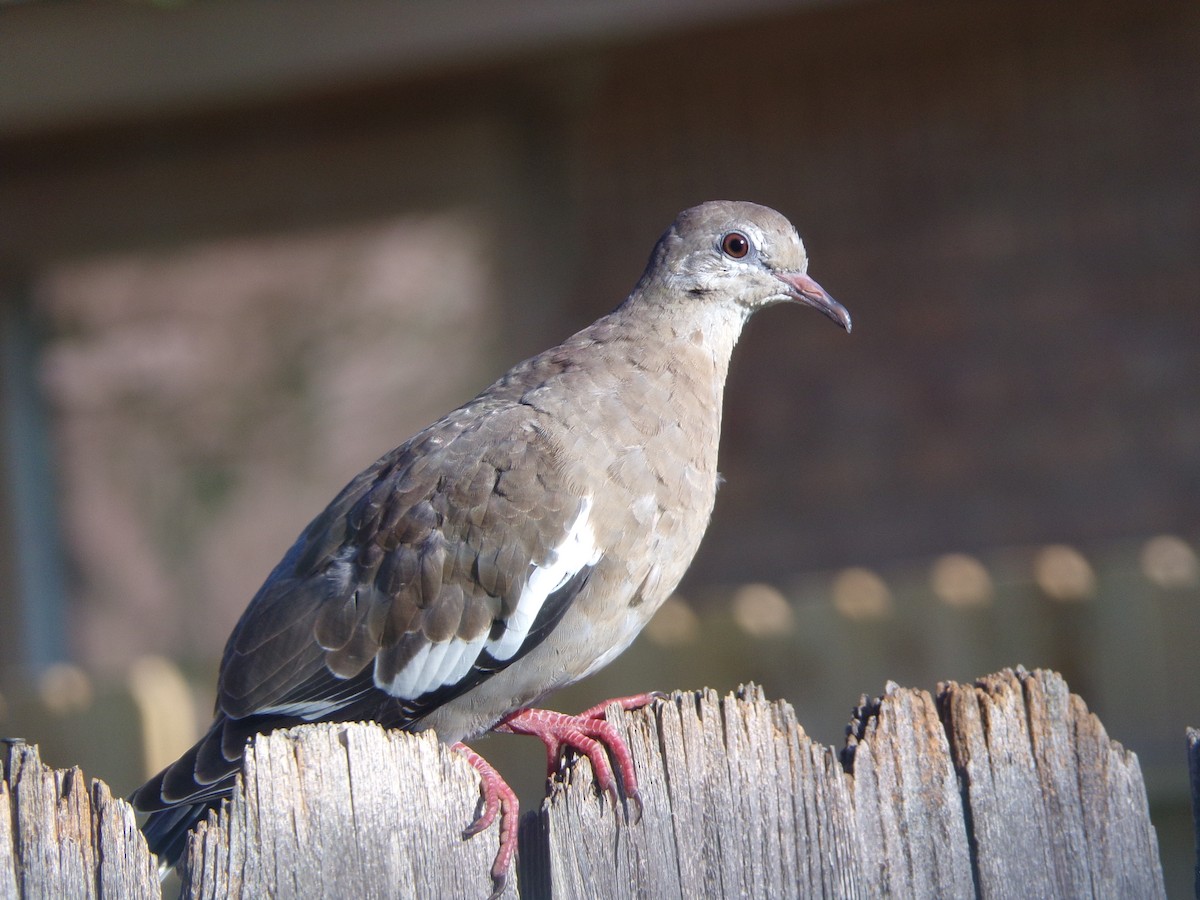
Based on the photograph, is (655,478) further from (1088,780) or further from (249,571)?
(249,571)

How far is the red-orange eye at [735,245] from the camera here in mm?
3330

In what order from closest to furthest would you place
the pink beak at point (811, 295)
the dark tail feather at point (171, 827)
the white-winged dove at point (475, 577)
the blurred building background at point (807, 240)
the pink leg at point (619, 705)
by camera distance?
the pink leg at point (619, 705) → the dark tail feather at point (171, 827) → the white-winged dove at point (475, 577) → the pink beak at point (811, 295) → the blurred building background at point (807, 240)

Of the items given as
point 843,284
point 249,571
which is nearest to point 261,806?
point 843,284

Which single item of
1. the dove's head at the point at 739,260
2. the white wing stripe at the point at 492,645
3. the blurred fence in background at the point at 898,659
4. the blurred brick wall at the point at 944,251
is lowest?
the white wing stripe at the point at 492,645

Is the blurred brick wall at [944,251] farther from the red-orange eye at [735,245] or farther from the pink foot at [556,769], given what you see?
the pink foot at [556,769]

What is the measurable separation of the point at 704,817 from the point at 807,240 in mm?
4249

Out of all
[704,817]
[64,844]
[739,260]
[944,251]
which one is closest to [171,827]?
[64,844]

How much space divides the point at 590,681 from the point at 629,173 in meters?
2.32

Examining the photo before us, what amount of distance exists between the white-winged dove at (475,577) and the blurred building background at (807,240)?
2.00 m

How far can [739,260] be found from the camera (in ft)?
11.0

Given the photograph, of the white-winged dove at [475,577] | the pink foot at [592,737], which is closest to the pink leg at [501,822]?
the pink foot at [592,737]

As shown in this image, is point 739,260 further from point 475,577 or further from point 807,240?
point 807,240

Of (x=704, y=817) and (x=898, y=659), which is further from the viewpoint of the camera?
(x=898, y=659)

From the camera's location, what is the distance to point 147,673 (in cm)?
526
